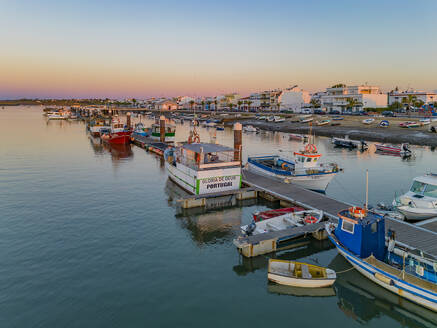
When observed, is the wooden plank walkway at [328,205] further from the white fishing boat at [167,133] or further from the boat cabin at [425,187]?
the white fishing boat at [167,133]

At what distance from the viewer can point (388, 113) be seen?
104375 mm

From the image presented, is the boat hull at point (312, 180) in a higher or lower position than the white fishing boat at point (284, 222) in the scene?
higher

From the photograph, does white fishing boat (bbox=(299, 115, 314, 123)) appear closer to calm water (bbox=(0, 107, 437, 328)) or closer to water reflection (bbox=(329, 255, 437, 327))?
calm water (bbox=(0, 107, 437, 328))

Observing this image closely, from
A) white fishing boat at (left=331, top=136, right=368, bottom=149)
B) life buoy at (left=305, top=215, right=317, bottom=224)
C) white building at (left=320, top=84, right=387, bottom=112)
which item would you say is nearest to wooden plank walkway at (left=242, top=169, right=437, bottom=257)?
life buoy at (left=305, top=215, right=317, bottom=224)

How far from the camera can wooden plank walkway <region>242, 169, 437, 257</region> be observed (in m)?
17.3

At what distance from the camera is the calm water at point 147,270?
1323 centimetres

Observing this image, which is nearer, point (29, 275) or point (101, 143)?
point (29, 275)

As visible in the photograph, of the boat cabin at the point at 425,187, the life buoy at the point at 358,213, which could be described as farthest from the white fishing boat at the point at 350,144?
the life buoy at the point at 358,213

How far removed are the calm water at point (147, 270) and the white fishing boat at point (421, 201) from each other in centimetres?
520

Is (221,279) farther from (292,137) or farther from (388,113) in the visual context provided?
(388,113)

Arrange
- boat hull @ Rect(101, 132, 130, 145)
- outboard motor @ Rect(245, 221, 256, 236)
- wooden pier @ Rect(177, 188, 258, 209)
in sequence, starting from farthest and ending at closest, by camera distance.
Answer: boat hull @ Rect(101, 132, 130, 145), wooden pier @ Rect(177, 188, 258, 209), outboard motor @ Rect(245, 221, 256, 236)

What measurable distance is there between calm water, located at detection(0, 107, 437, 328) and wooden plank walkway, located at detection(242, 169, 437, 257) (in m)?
2.75

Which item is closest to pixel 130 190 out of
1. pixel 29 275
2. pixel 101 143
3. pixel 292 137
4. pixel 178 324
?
pixel 29 275

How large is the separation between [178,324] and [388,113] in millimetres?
110359
